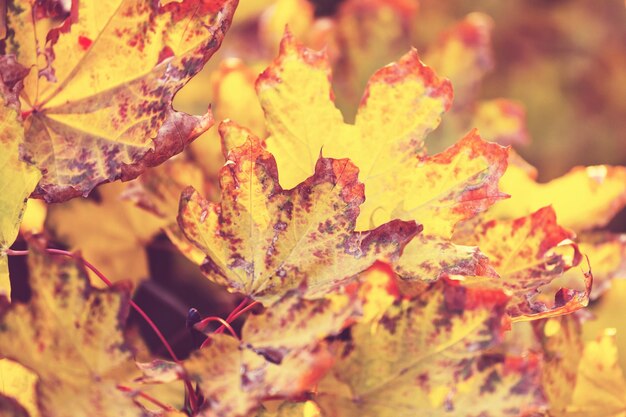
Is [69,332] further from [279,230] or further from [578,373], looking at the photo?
[578,373]

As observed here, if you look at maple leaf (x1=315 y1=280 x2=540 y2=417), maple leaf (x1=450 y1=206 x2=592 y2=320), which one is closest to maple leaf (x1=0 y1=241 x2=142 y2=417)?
maple leaf (x1=315 y1=280 x2=540 y2=417)

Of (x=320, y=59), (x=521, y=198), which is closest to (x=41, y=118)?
(x=320, y=59)

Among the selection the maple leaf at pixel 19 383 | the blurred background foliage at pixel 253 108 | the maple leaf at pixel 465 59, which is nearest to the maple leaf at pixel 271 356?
the maple leaf at pixel 19 383

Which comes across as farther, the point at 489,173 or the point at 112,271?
the point at 112,271

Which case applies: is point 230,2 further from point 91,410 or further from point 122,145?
point 91,410

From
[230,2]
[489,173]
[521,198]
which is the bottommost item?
[521,198]

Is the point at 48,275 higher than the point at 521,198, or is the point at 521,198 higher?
the point at 48,275

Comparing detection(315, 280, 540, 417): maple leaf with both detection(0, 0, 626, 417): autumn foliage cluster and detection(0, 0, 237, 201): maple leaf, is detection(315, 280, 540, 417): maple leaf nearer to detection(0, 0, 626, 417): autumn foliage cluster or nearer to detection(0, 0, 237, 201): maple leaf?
detection(0, 0, 626, 417): autumn foliage cluster

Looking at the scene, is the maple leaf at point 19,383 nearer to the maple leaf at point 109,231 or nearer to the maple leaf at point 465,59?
the maple leaf at point 109,231
